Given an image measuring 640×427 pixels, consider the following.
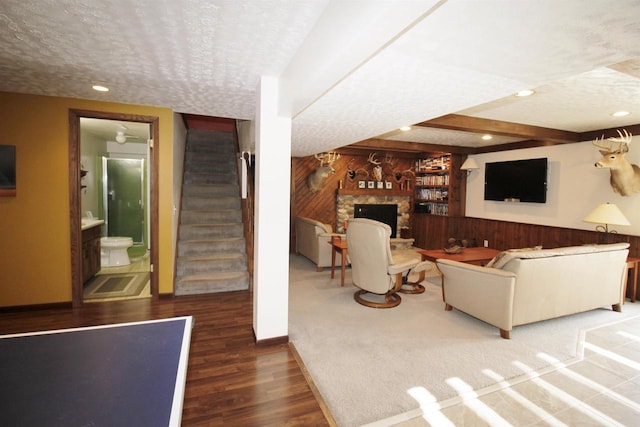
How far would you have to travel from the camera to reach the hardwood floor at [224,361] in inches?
73.6

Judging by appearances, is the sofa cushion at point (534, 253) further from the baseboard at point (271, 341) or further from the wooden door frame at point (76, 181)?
the wooden door frame at point (76, 181)

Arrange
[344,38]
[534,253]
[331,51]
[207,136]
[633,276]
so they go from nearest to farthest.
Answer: [344,38]
[331,51]
[534,253]
[633,276]
[207,136]

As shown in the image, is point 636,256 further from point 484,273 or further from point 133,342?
point 133,342

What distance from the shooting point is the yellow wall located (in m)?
3.19

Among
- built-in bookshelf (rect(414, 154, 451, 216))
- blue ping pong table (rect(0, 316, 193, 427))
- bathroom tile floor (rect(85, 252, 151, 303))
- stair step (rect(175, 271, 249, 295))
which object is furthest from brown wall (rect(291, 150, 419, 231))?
blue ping pong table (rect(0, 316, 193, 427))

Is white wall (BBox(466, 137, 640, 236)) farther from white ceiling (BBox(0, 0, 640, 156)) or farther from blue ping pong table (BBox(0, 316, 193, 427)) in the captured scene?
blue ping pong table (BBox(0, 316, 193, 427))

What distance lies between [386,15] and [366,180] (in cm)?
632

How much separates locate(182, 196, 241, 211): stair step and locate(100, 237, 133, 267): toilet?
1307 millimetres

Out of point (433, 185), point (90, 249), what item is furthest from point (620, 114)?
point (90, 249)

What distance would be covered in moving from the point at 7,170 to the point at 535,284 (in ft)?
18.3

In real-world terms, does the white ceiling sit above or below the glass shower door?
above

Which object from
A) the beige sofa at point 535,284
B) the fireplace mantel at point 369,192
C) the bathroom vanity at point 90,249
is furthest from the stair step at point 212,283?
the fireplace mantel at point 369,192

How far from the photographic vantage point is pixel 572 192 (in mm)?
4945

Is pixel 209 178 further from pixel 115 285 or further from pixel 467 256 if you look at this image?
pixel 467 256
